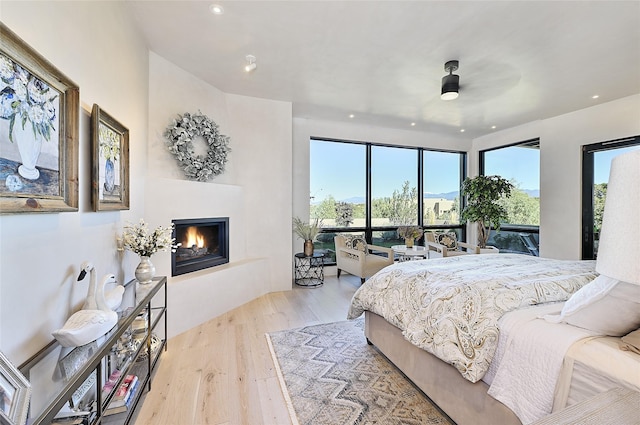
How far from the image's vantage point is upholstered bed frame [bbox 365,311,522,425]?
1.32m

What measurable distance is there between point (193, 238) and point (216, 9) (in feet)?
7.39

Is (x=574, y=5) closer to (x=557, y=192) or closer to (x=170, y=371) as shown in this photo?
(x=557, y=192)

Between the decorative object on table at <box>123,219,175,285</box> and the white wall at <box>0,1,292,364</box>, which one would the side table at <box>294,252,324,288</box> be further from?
the decorative object on table at <box>123,219,175,285</box>

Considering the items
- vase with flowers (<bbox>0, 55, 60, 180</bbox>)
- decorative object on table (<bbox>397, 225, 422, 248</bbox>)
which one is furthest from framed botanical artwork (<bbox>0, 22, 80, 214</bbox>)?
decorative object on table (<bbox>397, 225, 422, 248</bbox>)

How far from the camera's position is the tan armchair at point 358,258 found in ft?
13.7

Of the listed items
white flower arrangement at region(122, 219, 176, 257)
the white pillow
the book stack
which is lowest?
the book stack

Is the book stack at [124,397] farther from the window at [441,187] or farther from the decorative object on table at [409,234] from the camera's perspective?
the window at [441,187]

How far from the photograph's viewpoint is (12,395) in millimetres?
749

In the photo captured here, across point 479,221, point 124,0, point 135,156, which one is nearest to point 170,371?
point 135,156

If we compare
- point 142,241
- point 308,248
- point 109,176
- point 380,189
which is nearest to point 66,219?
point 109,176

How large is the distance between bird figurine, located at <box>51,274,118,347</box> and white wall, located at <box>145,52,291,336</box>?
4.87ft

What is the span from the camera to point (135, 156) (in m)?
2.39

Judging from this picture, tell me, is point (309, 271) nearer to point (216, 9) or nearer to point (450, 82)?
point (450, 82)

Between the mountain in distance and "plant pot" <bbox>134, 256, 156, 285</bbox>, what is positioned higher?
the mountain in distance
